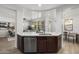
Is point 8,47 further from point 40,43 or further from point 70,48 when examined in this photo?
point 70,48

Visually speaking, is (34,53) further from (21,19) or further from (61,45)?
(21,19)

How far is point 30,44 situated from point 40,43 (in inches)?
10.0

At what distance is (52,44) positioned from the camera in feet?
9.69

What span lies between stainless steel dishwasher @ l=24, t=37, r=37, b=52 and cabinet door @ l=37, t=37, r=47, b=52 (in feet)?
0.28

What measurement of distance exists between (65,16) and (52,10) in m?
0.35

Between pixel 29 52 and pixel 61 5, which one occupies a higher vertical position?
pixel 61 5

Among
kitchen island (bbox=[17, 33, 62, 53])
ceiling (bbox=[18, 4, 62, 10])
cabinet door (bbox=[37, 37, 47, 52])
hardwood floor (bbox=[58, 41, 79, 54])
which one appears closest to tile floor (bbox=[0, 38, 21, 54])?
kitchen island (bbox=[17, 33, 62, 53])

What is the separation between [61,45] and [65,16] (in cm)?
73

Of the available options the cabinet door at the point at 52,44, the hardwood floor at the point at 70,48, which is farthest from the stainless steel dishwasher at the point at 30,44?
the hardwood floor at the point at 70,48

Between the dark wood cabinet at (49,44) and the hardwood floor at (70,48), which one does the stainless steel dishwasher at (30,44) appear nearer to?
the dark wood cabinet at (49,44)
